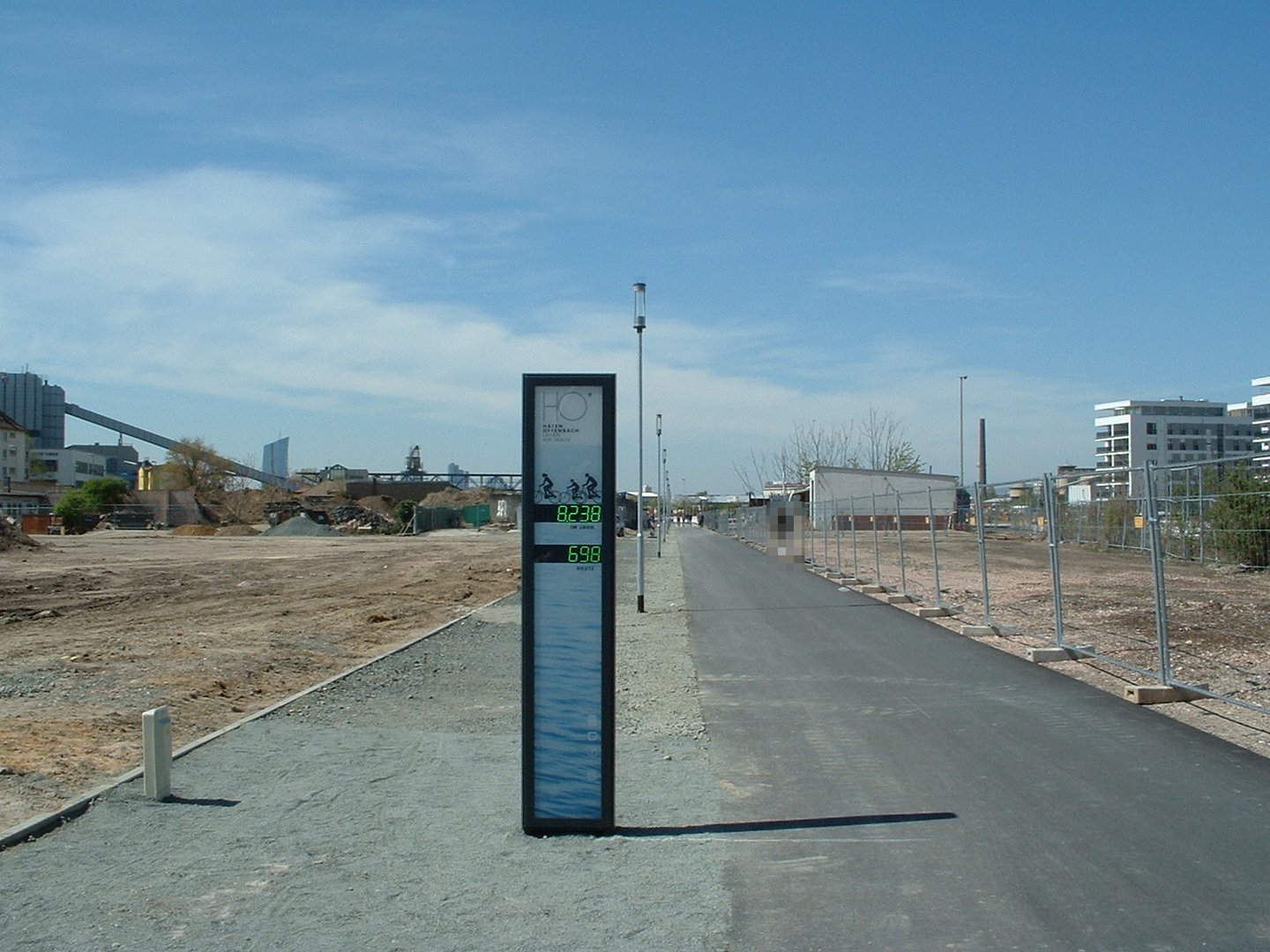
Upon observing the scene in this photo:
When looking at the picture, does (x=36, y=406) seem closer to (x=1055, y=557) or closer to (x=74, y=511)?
(x=74, y=511)

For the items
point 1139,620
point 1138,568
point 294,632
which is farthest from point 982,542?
point 294,632

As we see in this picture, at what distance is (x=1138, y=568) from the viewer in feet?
38.2

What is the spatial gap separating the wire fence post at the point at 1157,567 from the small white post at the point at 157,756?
8.05 meters

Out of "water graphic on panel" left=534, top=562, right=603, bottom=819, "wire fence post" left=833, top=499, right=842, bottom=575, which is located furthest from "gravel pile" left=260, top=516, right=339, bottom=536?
"water graphic on panel" left=534, top=562, right=603, bottom=819

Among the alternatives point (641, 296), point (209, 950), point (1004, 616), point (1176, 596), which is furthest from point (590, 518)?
point (641, 296)

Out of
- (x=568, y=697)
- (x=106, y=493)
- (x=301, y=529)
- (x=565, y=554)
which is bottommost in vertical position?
(x=301, y=529)

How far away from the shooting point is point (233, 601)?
25.0 metres

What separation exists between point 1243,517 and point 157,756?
348 inches

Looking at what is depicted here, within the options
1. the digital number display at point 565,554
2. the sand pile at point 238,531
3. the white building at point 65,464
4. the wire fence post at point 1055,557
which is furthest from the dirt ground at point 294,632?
the white building at point 65,464

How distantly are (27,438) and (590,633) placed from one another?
127748 millimetres

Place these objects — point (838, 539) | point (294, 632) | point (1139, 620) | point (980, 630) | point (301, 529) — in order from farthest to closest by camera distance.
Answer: point (301, 529) < point (838, 539) < point (294, 632) < point (980, 630) < point (1139, 620)

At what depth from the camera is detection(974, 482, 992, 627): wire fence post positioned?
51.7 ft

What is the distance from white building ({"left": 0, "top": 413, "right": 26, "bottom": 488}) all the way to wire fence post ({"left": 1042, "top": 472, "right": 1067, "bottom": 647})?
11313 cm

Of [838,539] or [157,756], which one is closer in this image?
[157,756]
